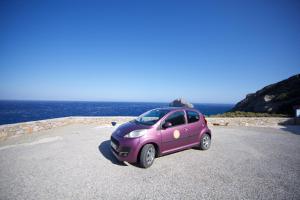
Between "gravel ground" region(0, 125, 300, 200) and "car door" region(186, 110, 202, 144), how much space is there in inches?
23.5

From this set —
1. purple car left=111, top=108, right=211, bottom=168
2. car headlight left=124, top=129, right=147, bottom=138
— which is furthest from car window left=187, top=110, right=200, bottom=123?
car headlight left=124, top=129, right=147, bottom=138

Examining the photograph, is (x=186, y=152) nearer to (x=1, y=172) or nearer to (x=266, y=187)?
(x=266, y=187)

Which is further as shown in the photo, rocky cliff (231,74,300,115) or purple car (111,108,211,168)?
rocky cliff (231,74,300,115)

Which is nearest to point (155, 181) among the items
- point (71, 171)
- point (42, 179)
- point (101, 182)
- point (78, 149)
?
point (101, 182)

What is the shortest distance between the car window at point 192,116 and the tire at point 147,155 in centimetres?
181

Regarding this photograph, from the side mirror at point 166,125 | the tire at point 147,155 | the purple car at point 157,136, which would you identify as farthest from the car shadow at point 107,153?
the side mirror at point 166,125

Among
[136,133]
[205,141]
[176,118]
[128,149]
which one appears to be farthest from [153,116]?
[205,141]

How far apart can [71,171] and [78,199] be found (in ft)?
4.29

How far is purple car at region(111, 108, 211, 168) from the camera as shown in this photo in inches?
165

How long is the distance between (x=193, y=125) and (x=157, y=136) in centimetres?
164

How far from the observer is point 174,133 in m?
4.79

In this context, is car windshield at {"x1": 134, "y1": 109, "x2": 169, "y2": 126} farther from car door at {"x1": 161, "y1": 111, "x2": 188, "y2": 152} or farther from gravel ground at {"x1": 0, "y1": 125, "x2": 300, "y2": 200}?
gravel ground at {"x1": 0, "y1": 125, "x2": 300, "y2": 200}

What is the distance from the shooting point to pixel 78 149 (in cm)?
567

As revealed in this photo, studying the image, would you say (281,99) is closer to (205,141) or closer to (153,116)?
(205,141)
